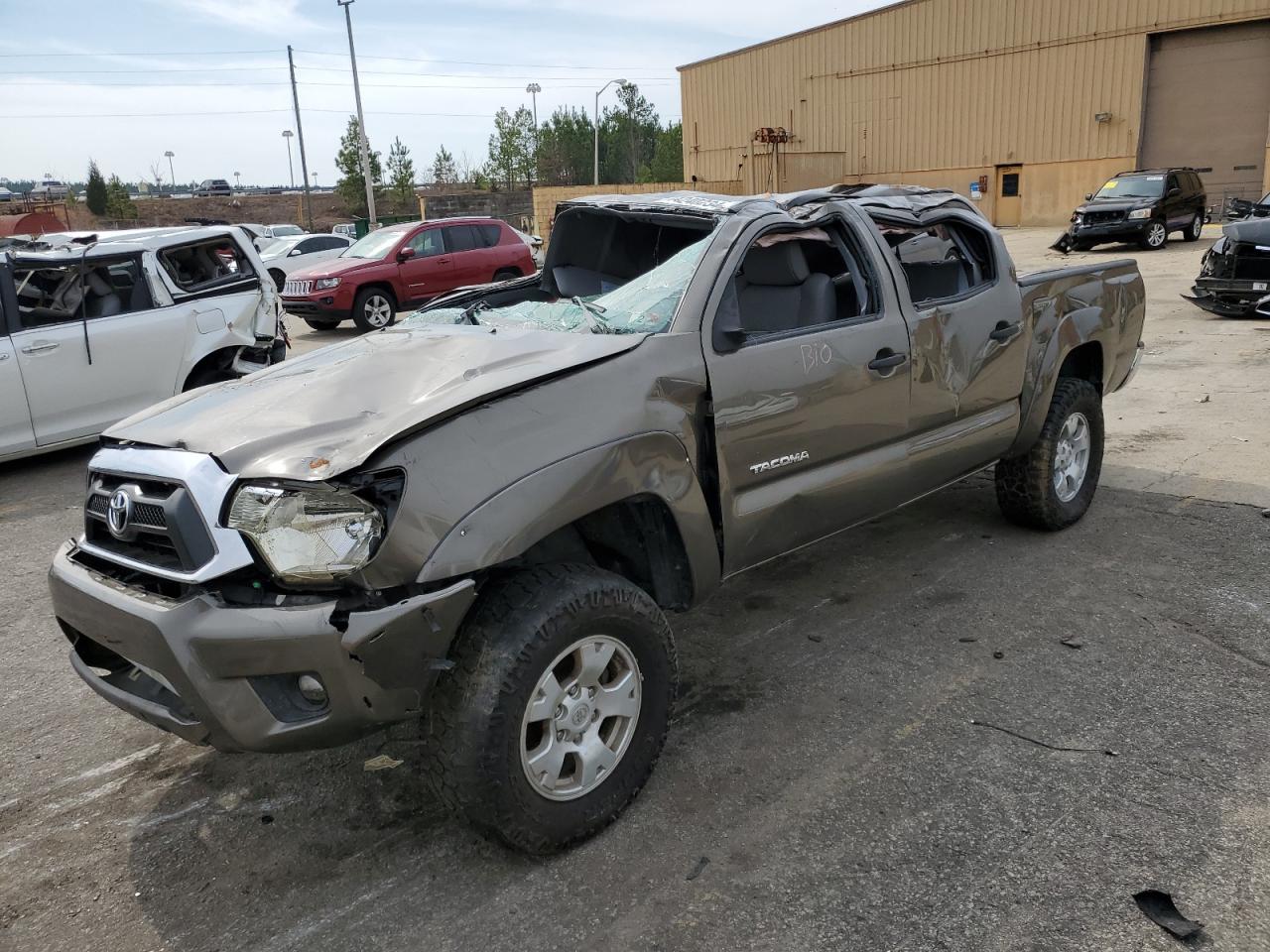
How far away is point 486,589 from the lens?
9.16 ft

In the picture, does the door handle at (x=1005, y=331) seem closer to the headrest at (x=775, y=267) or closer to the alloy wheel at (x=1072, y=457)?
the alloy wheel at (x=1072, y=457)

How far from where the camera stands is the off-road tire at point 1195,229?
22400 mm

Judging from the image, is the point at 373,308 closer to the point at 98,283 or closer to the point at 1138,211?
the point at 98,283

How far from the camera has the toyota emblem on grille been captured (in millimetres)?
2779

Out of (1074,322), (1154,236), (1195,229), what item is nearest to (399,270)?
(1074,322)

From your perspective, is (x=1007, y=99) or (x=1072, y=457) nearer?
(x=1072, y=457)

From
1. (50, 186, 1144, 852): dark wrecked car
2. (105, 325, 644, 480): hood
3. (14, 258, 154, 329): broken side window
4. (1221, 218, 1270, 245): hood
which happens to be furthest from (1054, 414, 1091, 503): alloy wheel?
(1221, 218, 1270, 245): hood

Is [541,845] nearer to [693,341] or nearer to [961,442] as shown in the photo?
[693,341]

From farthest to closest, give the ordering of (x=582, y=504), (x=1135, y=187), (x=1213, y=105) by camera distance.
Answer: (x=1213, y=105) → (x=1135, y=187) → (x=582, y=504)

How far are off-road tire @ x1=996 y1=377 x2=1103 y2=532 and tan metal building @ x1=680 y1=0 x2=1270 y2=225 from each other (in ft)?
95.6

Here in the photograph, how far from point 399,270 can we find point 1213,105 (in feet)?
91.7

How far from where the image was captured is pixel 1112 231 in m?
20.8

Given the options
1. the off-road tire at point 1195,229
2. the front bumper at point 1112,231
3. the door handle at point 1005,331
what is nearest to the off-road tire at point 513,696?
the door handle at point 1005,331

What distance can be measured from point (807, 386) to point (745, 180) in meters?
40.4
